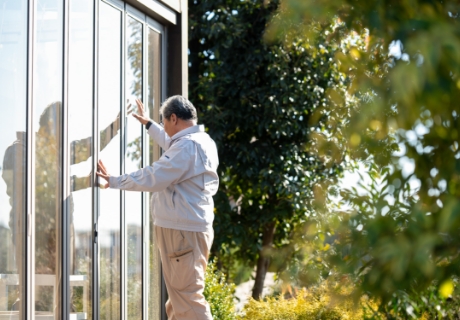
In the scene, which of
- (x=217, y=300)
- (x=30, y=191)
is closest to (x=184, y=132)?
(x=30, y=191)

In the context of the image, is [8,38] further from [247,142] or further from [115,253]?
[247,142]

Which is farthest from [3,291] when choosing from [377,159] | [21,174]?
[377,159]

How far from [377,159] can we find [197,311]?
12.0 feet

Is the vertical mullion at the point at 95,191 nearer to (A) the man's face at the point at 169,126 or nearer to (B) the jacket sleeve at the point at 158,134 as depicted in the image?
(A) the man's face at the point at 169,126

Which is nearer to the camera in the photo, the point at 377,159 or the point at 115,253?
the point at 377,159

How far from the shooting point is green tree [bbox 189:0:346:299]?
32.8 feet

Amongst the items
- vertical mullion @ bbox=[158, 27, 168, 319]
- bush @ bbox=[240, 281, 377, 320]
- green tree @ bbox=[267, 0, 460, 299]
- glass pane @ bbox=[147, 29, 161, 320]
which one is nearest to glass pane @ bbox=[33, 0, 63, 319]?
glass pane @ bbox=[147, 29, 161, 320]

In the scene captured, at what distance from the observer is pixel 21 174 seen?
160 inches

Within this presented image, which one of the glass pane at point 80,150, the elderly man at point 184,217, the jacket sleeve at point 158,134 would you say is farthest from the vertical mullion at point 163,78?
the glass pane at point 80,150

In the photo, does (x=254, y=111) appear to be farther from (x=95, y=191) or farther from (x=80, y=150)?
(x=80, y=150)

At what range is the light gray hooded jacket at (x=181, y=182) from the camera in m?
4.79

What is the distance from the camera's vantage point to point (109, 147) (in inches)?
206

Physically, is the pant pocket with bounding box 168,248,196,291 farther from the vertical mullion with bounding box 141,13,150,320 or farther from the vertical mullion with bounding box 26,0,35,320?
the vertical mullion with bounding box 26,0,35,320

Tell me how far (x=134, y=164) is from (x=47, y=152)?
135cm
